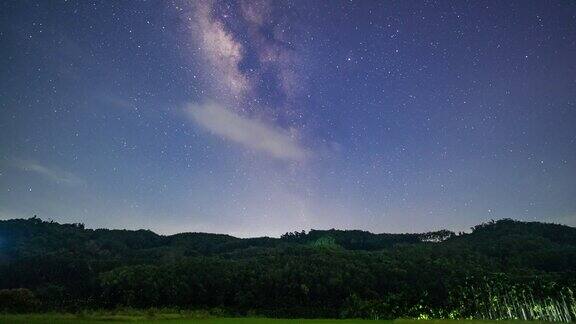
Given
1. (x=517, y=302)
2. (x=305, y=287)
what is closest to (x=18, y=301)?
(x=305, y=287)

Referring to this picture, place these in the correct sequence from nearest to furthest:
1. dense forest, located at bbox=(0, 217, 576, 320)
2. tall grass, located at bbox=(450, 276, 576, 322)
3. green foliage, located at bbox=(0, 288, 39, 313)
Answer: green foliage, located at bbox=(0, 288, 39, 313)
dense forest, located at bbox=(0, 217, 576, 320)
tall grass, located at bbox=(450, 276, 576, 322)

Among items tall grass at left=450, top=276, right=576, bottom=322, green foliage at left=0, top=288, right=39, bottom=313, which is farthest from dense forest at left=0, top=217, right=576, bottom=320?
green foliage at left=0, top=288, right=39, bottom=313

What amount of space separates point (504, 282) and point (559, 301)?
12150 mm

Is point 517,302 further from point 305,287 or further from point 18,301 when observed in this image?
point 18,301

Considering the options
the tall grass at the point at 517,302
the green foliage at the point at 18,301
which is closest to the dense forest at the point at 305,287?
the tall grass at the point at 517,302

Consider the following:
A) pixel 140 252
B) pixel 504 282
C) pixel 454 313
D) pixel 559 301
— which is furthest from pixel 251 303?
pixel 140 252

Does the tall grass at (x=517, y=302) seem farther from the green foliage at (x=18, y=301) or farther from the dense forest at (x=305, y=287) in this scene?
the green foliage at (x=18, y=301)

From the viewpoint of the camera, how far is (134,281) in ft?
328

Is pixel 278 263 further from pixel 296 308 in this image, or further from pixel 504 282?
pixel 504 282

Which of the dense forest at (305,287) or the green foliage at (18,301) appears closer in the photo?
the green foliage at (18,301)

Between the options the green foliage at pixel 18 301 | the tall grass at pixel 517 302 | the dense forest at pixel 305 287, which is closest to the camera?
the green foliage at pixel 18 301

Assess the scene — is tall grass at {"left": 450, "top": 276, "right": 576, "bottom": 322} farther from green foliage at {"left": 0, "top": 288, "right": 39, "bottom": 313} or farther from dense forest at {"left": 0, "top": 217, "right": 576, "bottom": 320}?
green foliage at {"left": 0, "top": 288, "right": 39, "bottom": 313}

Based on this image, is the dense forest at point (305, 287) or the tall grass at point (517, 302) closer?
the dense forest at point (305, 287)

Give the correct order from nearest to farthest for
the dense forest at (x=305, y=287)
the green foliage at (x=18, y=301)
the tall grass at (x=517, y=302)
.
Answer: the green foliage at (x=18, y=301), the dense forest at (x=305, y=287), the tall grass at (x=517, y=302)
